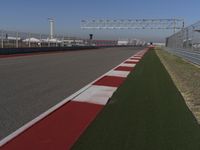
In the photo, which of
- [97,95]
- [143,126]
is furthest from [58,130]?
[97,95]

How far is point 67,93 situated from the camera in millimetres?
8539

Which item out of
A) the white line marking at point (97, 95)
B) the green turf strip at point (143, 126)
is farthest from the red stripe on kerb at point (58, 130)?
the white line marking at point (97, 95)

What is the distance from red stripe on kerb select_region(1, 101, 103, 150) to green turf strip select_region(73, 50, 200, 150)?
17cm

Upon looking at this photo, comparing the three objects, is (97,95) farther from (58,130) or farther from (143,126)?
(58,130)

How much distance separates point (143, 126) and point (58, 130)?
138 cm

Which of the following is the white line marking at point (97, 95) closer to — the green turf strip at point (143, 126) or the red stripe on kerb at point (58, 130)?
the green turf strip at point (143, 126)

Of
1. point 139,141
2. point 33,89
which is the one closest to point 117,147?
point 139,141

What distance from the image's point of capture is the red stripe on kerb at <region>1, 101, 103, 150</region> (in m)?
4.44

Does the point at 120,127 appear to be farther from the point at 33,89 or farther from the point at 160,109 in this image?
the point at 33,89

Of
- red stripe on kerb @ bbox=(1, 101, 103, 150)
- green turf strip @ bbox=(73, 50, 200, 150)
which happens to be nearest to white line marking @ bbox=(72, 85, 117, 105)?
green turf strip @ bbox=(73, 50, 200, 150)

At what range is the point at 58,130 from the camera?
16.9ft

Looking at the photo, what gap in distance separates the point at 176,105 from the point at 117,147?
3258 mm

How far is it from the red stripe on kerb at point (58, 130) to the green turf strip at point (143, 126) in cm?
17

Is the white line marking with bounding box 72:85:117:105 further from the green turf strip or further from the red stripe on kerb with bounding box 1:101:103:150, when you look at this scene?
the red stripe on kerb with bounding box 1:101:103:150
